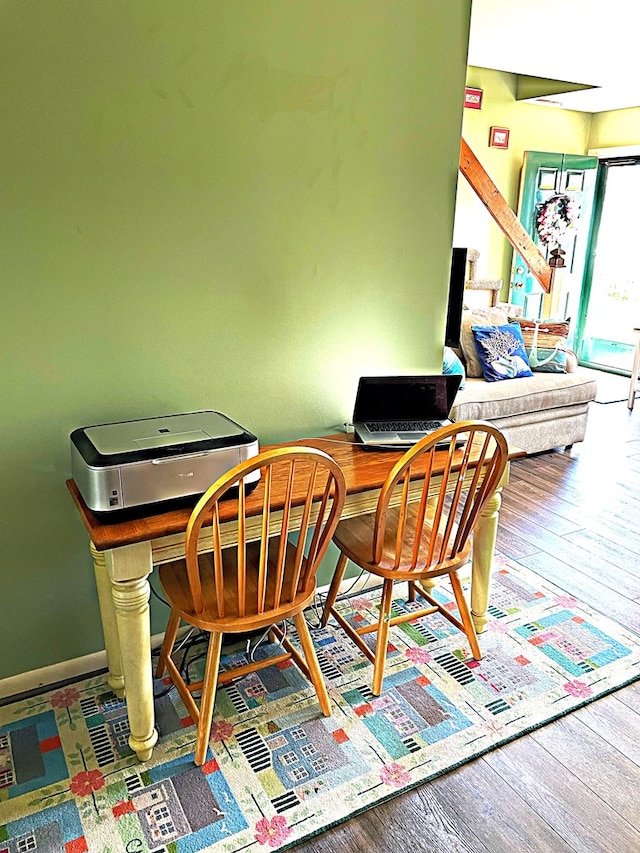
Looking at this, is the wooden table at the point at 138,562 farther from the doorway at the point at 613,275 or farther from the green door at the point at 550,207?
the doorway at the point at 613,275

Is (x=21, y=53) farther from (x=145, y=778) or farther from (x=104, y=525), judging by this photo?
(x=145, y=778)

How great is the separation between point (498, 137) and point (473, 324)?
2281mm

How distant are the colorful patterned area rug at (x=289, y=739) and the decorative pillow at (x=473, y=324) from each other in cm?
223

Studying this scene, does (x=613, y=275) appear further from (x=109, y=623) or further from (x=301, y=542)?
(x=109, y=623)

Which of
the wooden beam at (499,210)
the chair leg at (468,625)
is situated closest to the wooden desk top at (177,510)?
the chair leg at (468,625)

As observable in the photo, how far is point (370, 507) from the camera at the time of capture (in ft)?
6.78

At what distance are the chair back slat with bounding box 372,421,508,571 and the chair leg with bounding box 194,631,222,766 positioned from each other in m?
0.56

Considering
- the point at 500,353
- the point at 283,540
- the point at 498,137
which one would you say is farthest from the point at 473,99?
the point at 283,540

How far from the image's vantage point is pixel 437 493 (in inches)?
85.5

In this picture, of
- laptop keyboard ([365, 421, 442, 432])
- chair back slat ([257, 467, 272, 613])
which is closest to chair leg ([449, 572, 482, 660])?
laptop keyboard ([365, 421, 442, 432])

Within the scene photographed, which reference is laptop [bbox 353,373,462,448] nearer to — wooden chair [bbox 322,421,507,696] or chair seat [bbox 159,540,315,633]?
wooden chair [bbox 322,421,507,696]

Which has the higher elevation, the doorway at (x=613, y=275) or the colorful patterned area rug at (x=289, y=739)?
the doorway at (x=613, y=275)

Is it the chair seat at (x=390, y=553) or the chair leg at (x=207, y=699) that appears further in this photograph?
the chair seat at (x=390, y=553)

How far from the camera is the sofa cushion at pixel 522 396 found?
3.99 meters
